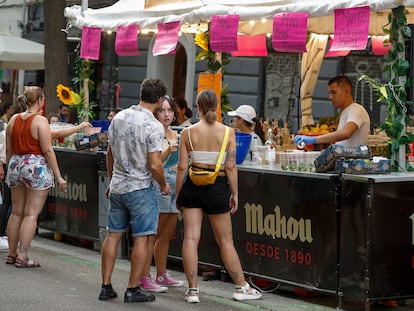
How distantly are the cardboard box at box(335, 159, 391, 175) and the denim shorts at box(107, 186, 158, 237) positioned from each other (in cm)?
158

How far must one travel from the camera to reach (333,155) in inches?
368

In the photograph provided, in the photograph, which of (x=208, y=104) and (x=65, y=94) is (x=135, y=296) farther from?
(x=65, y=94)

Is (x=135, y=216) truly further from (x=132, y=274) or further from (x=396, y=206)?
(x=396, y=206)

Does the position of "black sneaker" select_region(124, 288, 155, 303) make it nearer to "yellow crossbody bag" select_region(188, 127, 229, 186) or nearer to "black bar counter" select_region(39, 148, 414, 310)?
"yellow crossbody bag" select_region(188, 127, 229, 186)

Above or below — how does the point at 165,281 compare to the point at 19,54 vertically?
below

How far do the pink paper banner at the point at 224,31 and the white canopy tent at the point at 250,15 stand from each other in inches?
2.5

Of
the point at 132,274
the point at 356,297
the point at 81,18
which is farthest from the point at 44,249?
the point at 356,297

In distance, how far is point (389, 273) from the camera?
9070 mm

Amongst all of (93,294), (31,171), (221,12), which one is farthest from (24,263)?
(221,12)

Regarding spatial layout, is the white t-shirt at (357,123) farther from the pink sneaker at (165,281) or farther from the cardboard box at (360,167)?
the pink sneaker at (165,281)

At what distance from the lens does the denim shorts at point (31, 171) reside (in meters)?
11.2

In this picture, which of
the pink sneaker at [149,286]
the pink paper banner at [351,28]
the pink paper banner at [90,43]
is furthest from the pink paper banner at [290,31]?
the pink paper banner at [90,43]

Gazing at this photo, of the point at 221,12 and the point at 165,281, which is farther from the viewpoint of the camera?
the point at 221,12

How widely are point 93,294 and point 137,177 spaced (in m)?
1.28
